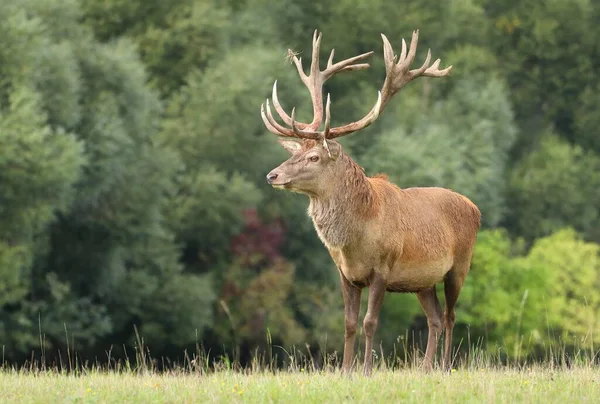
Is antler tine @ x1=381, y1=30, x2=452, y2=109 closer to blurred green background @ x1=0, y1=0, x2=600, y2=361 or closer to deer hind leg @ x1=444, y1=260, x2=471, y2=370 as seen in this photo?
deer hind leg @ x1=444, y1=260, x2=471, y2=370

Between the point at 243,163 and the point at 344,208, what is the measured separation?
125 ft

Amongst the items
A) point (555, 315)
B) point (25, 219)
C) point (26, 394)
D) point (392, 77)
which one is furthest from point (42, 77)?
point (26, 394)

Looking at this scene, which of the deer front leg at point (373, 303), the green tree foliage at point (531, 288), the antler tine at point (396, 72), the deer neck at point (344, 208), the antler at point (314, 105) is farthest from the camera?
the green tree foliage at point (531, 288)

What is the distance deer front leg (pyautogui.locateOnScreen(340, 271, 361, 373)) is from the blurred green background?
1564cm

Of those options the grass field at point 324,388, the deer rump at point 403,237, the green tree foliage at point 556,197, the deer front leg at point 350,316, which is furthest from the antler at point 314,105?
the green tree foliage at point 556,197

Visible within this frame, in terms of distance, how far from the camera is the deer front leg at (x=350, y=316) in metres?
13.5

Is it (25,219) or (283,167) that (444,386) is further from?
(25,219)

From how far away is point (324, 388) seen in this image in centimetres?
1141

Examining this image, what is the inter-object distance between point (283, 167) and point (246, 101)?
37.5 m

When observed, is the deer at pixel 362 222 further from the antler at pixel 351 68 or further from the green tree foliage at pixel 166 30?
the green tree foliage at pixel 166 30

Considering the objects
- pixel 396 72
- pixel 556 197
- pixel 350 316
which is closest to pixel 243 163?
pixel 556 197

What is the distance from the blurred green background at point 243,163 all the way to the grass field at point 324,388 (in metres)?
17.1

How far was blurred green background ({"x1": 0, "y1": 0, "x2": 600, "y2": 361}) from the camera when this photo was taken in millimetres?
40875

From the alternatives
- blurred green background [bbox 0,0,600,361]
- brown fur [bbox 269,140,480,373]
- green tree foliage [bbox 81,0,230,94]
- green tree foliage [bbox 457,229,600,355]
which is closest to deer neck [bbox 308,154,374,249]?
brown fur [bbox 269,140,480,373]
